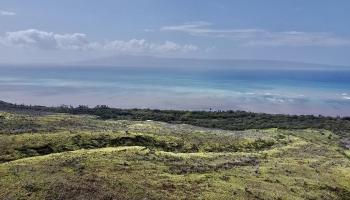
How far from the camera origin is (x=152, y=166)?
45469 mm

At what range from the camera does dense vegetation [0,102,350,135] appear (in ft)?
406

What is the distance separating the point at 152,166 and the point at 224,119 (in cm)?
9576

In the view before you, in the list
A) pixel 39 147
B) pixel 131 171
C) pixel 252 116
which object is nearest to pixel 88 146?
pixel 39 147

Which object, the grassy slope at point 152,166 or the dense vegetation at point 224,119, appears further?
the dense vegetation at point 224,119

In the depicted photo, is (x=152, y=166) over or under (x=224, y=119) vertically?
under

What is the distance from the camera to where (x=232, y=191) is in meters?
42.3

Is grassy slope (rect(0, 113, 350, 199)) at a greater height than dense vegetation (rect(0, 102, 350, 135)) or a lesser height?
lesser

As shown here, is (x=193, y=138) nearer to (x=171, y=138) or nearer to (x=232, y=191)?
(x=171, y=138)

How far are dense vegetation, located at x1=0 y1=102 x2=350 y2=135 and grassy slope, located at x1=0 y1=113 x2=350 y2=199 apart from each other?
170 ft

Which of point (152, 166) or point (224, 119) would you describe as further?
point (224, 119)

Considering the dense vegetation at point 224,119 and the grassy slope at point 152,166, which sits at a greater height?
the dense vegetation at point 224,119

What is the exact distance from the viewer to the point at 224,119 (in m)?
140

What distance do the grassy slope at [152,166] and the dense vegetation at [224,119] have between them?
51695 mm

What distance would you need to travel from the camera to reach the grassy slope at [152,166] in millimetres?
37000
